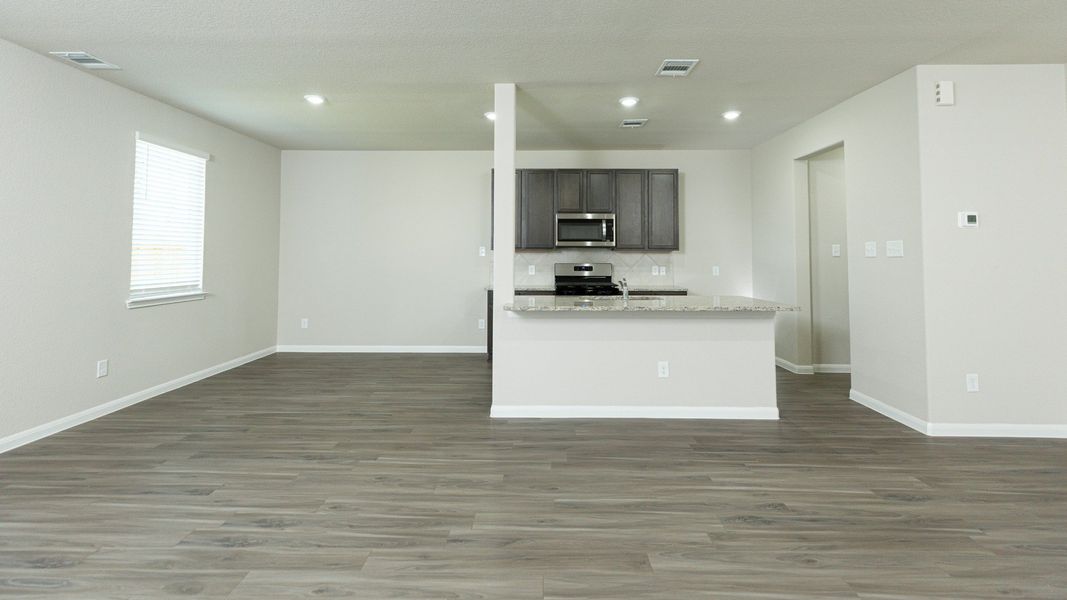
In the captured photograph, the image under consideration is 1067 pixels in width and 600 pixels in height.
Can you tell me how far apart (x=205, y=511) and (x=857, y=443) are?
12.2 ft

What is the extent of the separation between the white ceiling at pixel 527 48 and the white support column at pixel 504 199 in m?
0.21

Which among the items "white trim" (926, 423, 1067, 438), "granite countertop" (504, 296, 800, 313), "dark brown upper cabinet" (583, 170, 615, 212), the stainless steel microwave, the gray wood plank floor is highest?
"dark brown upper cabinet" (583, 170, 615, 212)

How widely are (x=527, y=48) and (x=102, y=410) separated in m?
4.05

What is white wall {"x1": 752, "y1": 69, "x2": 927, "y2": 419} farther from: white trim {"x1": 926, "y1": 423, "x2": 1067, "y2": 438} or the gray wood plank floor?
the gray wood plank floor

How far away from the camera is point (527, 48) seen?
3203mm

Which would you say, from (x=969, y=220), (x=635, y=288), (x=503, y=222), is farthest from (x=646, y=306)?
(x=635, y=288)

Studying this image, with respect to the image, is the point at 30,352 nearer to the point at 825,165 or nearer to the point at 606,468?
the point at 606,468

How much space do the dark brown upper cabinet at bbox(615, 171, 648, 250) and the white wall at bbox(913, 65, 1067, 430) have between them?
2820 mm

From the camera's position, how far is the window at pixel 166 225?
4.23 meters

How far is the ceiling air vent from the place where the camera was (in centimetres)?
330

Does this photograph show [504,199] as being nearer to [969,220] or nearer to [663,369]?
[663,369]

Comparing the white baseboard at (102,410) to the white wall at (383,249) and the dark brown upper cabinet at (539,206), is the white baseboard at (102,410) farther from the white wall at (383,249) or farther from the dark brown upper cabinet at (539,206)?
the dark brown upper cabinet at (539,206)

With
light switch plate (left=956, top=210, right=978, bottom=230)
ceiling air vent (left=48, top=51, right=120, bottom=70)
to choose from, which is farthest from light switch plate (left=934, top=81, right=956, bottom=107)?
ceiling air vent (left=48, top=51, right=120, bottom=70)

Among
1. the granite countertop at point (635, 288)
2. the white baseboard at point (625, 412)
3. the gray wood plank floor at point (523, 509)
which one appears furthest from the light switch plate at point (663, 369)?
the granite countertop at point (635, 288)
